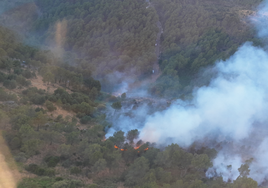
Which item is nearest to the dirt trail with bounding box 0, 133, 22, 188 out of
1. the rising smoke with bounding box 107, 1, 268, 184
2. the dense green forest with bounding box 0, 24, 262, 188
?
the dense green forest with bounding box 0, 24, 262, 188

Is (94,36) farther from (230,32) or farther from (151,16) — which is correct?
(230,32)

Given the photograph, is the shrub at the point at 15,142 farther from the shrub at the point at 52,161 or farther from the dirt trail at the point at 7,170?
the shrub at the point at 52,161

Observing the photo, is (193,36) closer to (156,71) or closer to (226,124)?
(156,71)

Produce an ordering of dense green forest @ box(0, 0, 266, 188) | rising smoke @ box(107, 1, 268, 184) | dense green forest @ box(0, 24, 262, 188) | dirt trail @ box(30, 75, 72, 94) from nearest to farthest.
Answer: dense green forest @ box(0, 24, 262, 188) → dense green forest @ box(0, 0, 266, 188) → rising smoke @ box(107, 1, 268, 184) → dirt trail @ box(30, 75, 72, 94)

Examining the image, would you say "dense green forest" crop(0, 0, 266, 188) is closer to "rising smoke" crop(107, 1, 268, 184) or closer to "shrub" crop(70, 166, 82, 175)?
"shrub" crop(70, 166, 82, 175)

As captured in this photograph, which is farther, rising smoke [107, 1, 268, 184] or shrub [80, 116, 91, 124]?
shrub [80, 116, 91, 124]

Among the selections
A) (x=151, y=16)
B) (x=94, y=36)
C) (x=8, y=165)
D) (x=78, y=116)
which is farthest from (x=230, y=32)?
(x=8, y=165)

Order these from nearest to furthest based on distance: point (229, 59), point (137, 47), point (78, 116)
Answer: point (78, 116), point (229, 59), point (137, 47)
